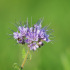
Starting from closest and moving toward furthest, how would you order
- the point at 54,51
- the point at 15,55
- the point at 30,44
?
the point at 30,44 → the point at 15,55 → the point at 54,51

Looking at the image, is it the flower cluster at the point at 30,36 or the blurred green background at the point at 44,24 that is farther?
the blurred green background at the point at 44,24

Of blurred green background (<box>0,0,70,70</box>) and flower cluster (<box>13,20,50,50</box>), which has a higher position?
blurred green background (<box>0,0,70,70</box>)

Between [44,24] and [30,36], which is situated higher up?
[44,24]

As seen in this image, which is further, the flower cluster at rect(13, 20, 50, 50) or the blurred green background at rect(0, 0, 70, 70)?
the blurred green background at rect(0, 0, 70, 70)

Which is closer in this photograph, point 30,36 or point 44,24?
point 30,36

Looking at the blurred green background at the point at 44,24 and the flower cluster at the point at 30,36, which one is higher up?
the blurred green background at the point at 44,24

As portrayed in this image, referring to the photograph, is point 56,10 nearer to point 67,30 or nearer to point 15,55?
point 67,30

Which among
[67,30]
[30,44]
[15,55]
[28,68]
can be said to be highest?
[67,30]

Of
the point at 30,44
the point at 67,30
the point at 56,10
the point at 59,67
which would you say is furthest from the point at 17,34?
the point at 56,10
